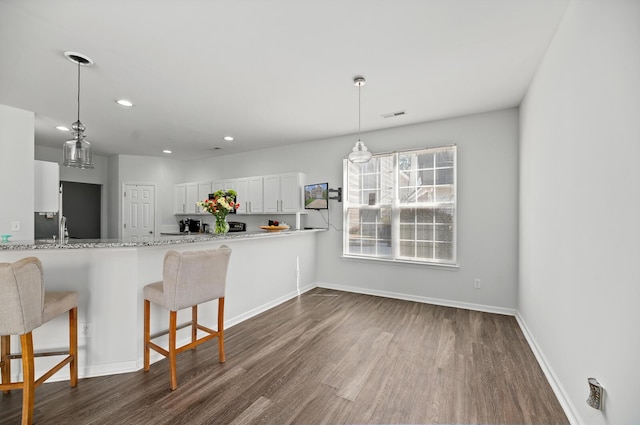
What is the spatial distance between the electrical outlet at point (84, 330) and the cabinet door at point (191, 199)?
4310 mm

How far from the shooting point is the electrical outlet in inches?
88.6

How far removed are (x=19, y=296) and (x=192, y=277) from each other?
0.96m

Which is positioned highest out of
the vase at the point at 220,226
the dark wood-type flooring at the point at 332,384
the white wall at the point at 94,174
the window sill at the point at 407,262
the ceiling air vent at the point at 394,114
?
the ceiling air vent at the point at 394,114

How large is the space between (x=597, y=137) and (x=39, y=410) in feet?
12.7

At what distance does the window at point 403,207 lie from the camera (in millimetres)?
4043

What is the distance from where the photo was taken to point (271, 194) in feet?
17.1

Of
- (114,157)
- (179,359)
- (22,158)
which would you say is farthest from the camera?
(114,157)

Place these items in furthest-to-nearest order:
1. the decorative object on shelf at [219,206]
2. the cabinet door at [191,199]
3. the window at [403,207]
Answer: the cabinet door at [191,199] < the window at [403,207] < the decorative object on shelf at [219,206]

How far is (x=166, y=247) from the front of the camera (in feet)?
8.54

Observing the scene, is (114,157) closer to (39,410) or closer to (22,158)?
(22,158)

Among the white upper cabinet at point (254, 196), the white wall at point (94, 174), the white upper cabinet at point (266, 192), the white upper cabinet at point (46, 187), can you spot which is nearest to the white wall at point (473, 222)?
the white upper cabinet at point (266, 192)

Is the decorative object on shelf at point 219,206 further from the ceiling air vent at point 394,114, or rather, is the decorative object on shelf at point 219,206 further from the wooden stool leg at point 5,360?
the ceiling air vent at point 394,114

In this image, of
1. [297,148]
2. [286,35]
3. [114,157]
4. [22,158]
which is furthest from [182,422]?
[114,157]

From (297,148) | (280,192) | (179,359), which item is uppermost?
A: (297,148)
